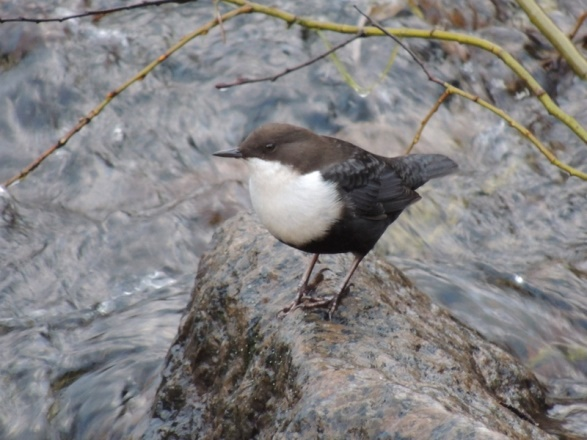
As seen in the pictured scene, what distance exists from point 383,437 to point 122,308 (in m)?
3.17

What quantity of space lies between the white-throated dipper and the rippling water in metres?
1.22

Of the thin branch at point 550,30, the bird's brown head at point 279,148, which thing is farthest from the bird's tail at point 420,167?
the thin branch at point 550,30

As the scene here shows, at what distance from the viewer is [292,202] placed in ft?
11.9

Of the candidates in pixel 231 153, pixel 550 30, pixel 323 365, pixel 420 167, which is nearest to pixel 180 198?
pixel 420 167

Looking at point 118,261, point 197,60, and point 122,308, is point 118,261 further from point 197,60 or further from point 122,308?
point 197,60

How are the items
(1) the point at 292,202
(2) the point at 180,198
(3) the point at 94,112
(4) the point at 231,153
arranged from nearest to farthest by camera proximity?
(1) the point at 292,202, (4) the point at 231,153, (3) the point at 94,112, (2) the point at 180,198

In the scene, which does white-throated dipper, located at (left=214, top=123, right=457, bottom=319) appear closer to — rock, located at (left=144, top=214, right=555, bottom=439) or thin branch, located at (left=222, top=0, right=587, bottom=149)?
rock, located at (left=144, top=214, right=555, bottom=439)

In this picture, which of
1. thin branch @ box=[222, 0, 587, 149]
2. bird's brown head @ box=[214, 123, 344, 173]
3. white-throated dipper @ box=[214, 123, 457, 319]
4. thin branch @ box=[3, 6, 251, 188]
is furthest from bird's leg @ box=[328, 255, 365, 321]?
thin branch @ box=[3, 6, 251, 188]

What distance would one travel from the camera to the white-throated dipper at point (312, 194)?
11.8 feet

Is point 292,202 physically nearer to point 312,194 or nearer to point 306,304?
point 312,194

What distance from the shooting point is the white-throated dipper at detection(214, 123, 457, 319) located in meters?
3.61

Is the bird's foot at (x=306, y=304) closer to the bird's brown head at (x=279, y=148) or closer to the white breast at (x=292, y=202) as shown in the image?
the white breast at (x=292, y=202)

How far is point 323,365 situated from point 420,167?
1.92m

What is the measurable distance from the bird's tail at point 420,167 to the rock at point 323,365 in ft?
1.59
